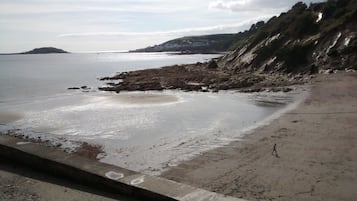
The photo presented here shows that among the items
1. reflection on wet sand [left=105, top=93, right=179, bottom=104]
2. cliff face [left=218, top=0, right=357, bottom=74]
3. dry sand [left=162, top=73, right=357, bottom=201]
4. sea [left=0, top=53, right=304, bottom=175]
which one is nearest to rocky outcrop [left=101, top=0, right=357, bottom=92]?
cliff face [left=218, top=0, right=357, bottom=74]

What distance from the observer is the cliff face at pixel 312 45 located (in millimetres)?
40625

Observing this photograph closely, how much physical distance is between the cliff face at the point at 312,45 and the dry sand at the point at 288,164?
22033mm

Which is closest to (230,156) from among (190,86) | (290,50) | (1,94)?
(190,86)

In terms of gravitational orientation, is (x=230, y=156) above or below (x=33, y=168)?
below

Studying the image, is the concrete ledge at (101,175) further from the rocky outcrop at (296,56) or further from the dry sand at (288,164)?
the rocky outcrop at (296,56)

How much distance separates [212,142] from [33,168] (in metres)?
9.04

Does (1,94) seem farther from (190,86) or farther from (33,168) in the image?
(33,168)

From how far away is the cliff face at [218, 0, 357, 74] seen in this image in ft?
133

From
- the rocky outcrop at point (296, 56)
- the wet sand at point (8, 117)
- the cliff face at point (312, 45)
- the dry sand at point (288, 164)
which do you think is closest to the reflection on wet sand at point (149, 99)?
the rocky outcrop at point (296, 56)

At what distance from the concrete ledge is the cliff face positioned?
3509 cm

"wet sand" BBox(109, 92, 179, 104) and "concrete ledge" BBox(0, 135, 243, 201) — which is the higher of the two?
"concrete ledge" BBox(0, 135, 243, 201)

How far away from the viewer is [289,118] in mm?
20516

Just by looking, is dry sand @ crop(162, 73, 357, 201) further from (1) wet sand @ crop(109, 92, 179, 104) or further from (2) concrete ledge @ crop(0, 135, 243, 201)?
(1) wet sand @ crop(109, 92, 179, 104)

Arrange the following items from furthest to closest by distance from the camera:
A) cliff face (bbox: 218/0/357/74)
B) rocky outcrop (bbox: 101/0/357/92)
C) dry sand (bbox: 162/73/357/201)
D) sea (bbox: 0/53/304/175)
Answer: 1. cliff face (bbox: 218/0/357/74)
2. rocky outcrop (bbox: 101/0/357/92)
3. sea (bbox: 0/53/304/175)
4. dry sand (bbox: 162/73/357/201)
